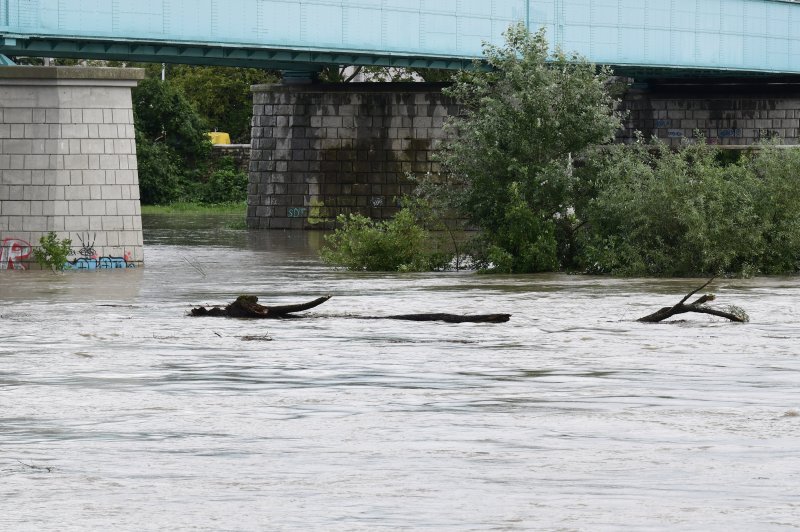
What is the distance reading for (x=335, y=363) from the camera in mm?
18484

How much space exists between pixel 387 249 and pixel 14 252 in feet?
25.5

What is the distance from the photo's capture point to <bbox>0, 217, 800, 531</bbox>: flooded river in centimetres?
1047

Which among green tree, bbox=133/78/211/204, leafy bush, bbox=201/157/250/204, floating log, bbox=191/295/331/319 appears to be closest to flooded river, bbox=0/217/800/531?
floating log, bbox=191/295/331/319

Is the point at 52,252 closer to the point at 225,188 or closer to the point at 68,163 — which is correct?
the point at 68,163

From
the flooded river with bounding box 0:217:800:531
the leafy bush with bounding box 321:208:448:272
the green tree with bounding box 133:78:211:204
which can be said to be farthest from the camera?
the green tree with bounding box 133:78:211:204

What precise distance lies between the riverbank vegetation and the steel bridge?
1192 cm

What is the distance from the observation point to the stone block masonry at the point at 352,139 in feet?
200

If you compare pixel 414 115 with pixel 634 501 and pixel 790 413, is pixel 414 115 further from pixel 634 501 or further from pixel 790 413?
pixel 634 501

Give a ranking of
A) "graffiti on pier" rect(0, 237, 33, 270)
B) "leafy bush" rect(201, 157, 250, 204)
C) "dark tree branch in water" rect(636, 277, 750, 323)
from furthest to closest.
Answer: "leafy bush" rect(201, 157, 250, 204) < "graffiti on pier" rect(0, 237, 33, 270) < "dark tree branch in water" rect(636, 277, 750, 323)

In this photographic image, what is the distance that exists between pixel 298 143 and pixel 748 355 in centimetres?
4334

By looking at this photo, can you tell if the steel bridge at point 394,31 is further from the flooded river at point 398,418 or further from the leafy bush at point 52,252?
the flooded river at point 398,418

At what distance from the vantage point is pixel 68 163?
113ft

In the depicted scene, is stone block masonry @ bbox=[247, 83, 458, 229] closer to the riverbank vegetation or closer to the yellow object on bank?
the riverbank vegetation

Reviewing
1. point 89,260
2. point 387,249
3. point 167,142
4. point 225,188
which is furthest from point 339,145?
point 167,142
